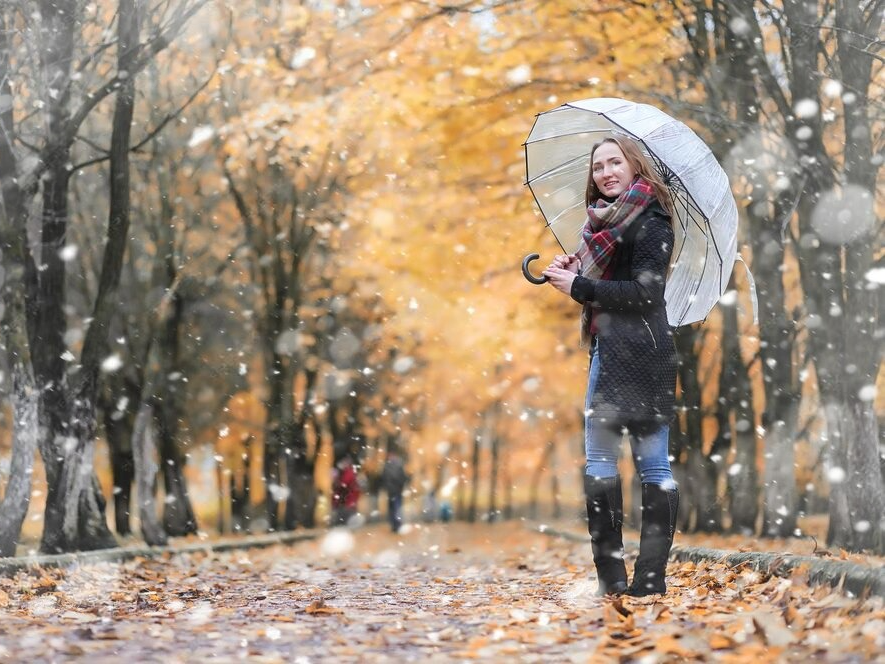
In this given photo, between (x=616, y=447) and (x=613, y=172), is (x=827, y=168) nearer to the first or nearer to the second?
(x=613, y=172)

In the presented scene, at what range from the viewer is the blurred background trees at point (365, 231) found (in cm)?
1026

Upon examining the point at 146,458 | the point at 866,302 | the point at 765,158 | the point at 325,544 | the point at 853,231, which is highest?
the point at 765,158

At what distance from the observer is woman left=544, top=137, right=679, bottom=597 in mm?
5262

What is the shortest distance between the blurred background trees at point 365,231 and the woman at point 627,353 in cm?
385

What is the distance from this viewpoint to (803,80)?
10.3 metres

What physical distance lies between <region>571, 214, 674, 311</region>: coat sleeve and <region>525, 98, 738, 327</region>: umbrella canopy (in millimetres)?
410

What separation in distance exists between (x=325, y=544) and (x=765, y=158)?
1123 cm

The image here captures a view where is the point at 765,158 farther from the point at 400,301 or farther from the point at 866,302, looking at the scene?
the point at 400,301

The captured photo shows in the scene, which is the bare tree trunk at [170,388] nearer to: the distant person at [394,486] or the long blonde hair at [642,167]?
the distant person at [394,486]

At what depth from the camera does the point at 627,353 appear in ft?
17.3

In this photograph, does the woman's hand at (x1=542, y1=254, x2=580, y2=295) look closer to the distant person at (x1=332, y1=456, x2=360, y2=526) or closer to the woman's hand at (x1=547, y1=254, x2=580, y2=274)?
the woman's hand at (x1=547, y1=254, x2=580, y2=274)

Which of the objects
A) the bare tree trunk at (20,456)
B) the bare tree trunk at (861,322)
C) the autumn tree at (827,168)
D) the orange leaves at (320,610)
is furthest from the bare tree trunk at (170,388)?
the orange leaves at (320,610)

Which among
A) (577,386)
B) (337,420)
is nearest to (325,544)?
(577,386)

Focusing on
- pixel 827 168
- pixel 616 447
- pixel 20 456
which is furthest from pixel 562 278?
pixel 20 456
